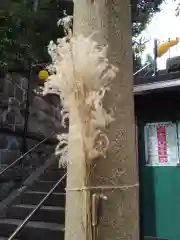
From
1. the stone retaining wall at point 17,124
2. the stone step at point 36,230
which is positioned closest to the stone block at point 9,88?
the stone retaining wall at point 17,124

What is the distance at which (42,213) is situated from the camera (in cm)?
333

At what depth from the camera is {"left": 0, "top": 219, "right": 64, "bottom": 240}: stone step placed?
2.94 m

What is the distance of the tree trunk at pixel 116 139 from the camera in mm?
791

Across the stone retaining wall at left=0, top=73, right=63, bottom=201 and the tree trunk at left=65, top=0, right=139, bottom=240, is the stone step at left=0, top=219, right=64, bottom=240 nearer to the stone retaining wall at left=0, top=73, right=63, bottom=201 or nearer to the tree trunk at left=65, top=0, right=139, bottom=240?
the stone retaining wall at left=0, top=73, right=63, bottom=201

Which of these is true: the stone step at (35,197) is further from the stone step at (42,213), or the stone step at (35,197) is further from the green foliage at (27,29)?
the green foliage at (27,29)

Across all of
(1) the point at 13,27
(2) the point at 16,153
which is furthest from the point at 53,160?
(1) the point at 13,27

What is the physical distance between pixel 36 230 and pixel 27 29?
8.07ft

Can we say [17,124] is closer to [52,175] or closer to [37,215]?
[52,175]

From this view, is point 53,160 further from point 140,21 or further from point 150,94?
point 140,21

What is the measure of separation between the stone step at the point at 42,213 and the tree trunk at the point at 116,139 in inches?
99.2

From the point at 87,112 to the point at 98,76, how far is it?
0.35ft

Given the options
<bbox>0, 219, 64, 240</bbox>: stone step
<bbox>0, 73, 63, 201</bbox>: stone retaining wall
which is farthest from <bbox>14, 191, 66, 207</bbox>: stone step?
<bbox>0, 219, 64, 240</bbox>: stone step

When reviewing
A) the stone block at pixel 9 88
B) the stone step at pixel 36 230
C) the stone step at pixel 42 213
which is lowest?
the stone step at pixel 36 230

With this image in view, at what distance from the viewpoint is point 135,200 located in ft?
2.80
